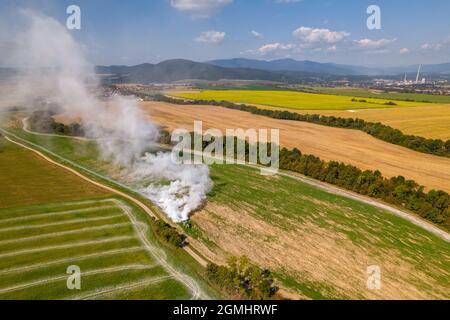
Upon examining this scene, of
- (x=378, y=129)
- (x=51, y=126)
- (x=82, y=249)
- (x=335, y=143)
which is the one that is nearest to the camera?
(x=82, y=249)

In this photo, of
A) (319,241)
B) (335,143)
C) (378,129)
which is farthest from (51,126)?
(378,129)

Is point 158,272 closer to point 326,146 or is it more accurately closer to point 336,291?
point 336,291

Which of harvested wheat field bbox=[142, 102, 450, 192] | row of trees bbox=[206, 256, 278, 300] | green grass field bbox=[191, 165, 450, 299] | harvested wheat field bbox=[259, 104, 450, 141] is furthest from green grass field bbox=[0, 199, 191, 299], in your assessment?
harvested wheat field bbox=[259, 104, 450, 141]

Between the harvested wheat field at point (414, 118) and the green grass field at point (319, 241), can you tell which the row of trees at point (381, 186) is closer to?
the green grass field at point (319, 241)

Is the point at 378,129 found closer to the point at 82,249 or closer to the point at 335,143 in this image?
the point at 335,143

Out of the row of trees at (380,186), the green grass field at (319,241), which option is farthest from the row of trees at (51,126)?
the row of trees at (380,186)

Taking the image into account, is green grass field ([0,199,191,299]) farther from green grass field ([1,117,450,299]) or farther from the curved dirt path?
the curved dirt path
